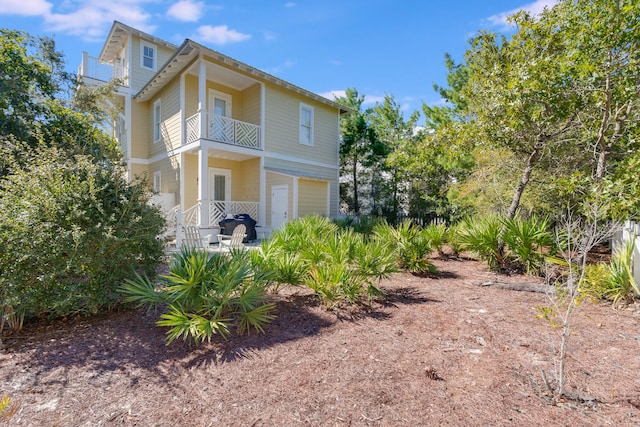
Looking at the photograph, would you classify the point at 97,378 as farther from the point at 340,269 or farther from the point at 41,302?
the point at 340,269

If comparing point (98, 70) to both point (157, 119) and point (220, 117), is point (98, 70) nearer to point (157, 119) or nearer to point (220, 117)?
point (157, 119)

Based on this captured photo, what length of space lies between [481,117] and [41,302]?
915cm

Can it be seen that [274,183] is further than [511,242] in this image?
Yes

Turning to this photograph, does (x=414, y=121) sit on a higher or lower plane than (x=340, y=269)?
higher

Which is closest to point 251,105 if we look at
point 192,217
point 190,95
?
point 190,95

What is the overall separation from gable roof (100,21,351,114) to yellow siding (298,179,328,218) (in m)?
4.53

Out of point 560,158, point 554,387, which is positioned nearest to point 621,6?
point 560,158

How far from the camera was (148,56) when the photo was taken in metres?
16.9

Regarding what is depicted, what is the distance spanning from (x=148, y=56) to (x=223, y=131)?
777 cm

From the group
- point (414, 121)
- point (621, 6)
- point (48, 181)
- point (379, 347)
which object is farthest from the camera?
point (414, 121)

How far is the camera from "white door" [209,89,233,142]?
1305 cm

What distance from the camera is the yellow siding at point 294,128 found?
14.8 meters

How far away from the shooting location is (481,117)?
795 cm

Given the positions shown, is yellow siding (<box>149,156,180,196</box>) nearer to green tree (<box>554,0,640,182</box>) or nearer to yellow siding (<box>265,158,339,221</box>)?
yellow siding (<box>265,158,339,221</box>)
